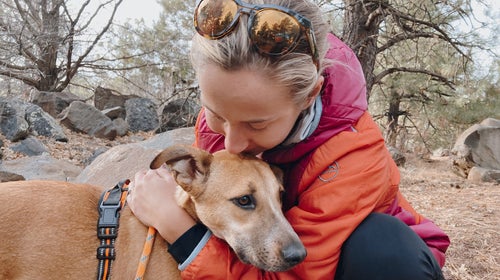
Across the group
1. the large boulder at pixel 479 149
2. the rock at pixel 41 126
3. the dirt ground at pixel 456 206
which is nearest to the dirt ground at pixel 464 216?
the dirt ground at pixel 456 206

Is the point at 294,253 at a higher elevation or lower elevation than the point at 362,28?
lower

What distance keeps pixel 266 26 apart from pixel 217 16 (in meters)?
0.28

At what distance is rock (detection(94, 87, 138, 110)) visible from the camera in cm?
1485

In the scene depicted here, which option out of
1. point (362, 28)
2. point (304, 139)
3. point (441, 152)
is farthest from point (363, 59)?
point (441, 152)

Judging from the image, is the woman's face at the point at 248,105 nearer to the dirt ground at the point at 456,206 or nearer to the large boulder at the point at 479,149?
the dirt ground at the point at 456,206

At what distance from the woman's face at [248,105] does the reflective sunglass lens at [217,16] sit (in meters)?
0.19

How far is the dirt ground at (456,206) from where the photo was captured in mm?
4500

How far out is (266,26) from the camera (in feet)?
7.14

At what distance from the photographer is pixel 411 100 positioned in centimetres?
1438

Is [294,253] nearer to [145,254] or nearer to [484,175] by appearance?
[145,254]

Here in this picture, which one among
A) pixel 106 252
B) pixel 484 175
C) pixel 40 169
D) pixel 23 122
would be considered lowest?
pixel 484 175

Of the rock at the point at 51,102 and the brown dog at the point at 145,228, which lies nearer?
the brown dog at the point at 145,228

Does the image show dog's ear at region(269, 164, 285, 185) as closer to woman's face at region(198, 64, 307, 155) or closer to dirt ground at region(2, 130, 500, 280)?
woman's face at region(198, 64, 307, 155)

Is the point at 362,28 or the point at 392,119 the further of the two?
the point at 392,119
